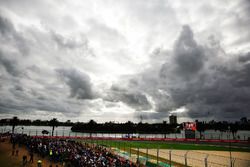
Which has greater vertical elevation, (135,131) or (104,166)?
(104,166)

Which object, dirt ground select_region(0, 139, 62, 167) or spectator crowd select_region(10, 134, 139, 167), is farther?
dirt ground select_region(0, 139, 62, 167)

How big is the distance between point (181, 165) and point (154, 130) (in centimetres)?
13678

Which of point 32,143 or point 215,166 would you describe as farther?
point 32,143

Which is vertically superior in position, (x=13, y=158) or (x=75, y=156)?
(x=75, y=156)

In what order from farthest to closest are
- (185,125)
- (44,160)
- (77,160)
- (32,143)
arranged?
(185,125) → (32,143) → (44,160) → (77,160)

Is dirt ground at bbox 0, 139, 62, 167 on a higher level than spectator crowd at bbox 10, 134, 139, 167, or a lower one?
lower

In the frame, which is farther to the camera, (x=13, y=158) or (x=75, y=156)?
(x=13, y=158)

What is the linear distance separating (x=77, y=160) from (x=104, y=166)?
4.51 metres

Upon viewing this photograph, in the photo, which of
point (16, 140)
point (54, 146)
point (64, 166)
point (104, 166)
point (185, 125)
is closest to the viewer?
point (104, 166)

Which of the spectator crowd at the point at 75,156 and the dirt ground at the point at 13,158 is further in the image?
the dirt ground at the point at 13,158

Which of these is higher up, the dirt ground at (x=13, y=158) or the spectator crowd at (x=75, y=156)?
the spectator crowd at (x=75, y=156)

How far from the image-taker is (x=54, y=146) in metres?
34.0

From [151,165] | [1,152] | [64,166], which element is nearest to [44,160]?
[64,166]

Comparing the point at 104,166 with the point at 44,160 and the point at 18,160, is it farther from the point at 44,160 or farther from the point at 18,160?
the point at 18,160
